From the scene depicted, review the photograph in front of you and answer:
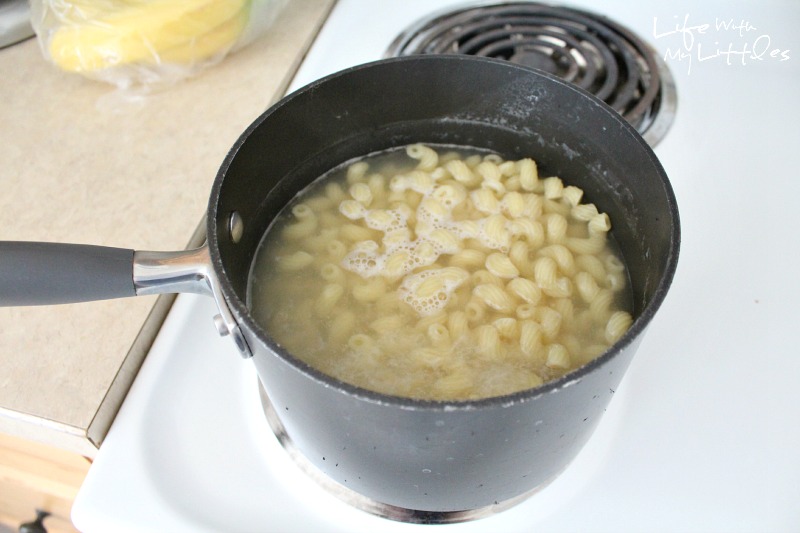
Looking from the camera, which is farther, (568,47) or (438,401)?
(568,47)

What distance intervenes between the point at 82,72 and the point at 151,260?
2.07 ft

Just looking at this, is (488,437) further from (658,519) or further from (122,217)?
(122,217)

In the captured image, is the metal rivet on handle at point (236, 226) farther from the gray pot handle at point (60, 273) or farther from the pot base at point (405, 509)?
the pot base at point (405, 509)

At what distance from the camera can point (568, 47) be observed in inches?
44.5

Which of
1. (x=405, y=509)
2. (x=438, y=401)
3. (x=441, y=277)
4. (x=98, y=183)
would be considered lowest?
(x=98, y=183)

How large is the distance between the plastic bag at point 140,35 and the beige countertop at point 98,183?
38 millimetres

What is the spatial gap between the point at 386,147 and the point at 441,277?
0.75 feet

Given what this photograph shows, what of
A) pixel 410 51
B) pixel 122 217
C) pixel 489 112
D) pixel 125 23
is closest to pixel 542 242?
pixel 489 112

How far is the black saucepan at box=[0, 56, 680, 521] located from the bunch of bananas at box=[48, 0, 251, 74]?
0.36 m

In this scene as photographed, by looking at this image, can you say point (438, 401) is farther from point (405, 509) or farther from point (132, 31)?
point (132, 31)

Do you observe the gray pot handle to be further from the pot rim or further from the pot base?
the pot base

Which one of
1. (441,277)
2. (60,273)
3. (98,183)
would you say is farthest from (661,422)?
(98,183)

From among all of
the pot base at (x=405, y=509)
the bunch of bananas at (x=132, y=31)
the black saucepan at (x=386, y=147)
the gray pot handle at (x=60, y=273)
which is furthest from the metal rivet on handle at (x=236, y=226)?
the bunch of bananas at (x=132, y=31)

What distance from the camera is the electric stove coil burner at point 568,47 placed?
1045 mm
